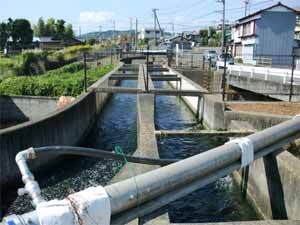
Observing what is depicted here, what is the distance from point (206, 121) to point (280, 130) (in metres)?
11.7

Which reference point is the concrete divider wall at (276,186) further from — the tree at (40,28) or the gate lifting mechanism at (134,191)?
the tree at (40,28)

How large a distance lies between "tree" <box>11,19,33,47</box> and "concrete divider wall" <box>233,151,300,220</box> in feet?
246

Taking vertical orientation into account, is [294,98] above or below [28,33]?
below

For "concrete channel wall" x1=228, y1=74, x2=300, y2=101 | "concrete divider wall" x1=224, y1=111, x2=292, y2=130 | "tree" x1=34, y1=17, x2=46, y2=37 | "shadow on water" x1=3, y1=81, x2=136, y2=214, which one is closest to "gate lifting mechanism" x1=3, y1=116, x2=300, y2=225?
"shadow on water" x1=3, y1=81, x2=136, y2=214

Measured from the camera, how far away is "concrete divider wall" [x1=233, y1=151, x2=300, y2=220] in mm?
5734

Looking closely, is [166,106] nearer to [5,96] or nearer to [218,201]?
[5,96]

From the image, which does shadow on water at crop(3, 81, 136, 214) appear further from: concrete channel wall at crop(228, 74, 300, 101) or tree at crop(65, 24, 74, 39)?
tree at crop(65, 24, 74, 39)

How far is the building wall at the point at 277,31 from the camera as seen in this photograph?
38500mm

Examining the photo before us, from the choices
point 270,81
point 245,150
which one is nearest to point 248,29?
point 270,81

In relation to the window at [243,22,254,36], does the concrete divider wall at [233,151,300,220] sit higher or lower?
lower

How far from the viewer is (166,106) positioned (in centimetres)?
2370

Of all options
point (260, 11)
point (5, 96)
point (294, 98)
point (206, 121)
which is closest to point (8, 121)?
point (5, 96)

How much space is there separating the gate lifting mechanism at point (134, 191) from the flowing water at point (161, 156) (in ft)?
3.67

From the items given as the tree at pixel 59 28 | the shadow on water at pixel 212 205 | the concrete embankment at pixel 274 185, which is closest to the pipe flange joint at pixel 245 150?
the concrete embankment at pixel 274 185
